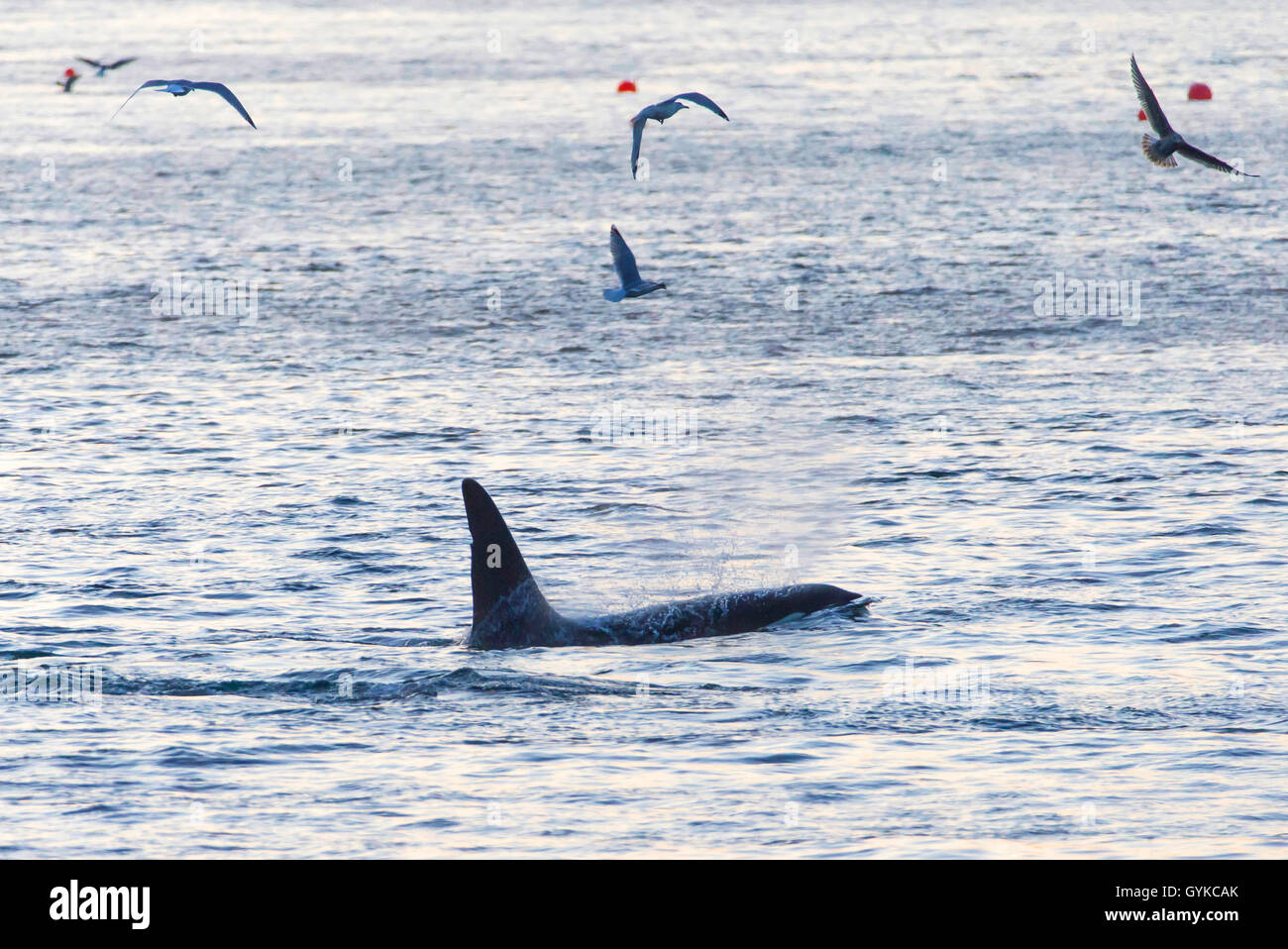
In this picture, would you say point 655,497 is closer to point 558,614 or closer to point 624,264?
point 624,264

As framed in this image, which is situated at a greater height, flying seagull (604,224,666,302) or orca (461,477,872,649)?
flying seagull (604,224,666,302)

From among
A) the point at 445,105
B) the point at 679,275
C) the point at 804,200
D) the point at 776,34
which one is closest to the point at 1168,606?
the point at 679,275

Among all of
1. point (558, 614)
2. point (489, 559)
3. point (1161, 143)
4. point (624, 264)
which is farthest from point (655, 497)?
point (1161, 143)

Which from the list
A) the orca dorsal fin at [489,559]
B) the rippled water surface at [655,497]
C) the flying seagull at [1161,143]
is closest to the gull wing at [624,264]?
the rippled water surface at [655,497]

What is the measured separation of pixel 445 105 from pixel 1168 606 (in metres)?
60.4

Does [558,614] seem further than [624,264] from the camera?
No

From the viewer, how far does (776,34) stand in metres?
124

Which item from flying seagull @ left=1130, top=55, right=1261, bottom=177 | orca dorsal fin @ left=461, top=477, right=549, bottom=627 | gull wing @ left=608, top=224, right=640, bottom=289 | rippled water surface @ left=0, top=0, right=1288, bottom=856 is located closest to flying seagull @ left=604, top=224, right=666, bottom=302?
gull wing @ left=608, top=224, right=640, bottom=289

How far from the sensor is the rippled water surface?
1436cm

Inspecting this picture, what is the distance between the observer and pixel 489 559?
1842cm

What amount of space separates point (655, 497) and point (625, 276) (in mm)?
3539

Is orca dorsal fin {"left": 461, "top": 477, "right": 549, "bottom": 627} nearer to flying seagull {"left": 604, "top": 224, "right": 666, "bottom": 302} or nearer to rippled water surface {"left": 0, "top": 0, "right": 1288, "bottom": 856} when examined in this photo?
rippled water surface {"left": 0, "top": 0, "right": 1288, "bottom": 856}

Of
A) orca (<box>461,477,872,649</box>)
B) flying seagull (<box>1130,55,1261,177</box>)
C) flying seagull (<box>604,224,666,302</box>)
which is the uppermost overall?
flying seagull (<box>1130,55,1261,177</box>)

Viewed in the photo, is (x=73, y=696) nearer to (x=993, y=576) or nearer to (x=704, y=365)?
(x=993, y=576)
